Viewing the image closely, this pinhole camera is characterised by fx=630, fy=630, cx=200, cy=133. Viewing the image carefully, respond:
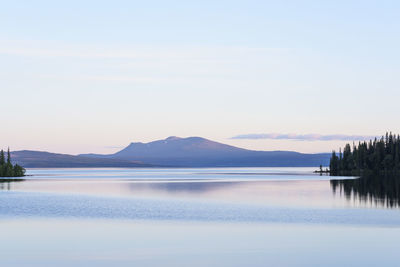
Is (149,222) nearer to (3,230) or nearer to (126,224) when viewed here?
(126,224)

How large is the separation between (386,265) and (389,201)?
4555 centimetres

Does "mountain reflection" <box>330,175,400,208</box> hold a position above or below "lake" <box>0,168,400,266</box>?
above

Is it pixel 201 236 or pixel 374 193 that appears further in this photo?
pixel 374 193

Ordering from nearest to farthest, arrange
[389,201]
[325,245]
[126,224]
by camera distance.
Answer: [325,245]
[126,224]
[389,201]

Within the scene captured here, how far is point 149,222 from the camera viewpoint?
49.2m

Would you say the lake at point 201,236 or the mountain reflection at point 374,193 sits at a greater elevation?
the mountain reflection at point 374,193

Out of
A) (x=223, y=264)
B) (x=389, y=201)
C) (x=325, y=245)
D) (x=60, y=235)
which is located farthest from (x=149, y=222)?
(x=389, y=201)

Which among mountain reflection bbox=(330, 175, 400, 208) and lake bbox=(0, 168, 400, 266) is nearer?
lake bbox=(0, 168, 400, 266)

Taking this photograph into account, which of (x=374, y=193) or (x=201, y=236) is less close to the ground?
(x=374, y=193)

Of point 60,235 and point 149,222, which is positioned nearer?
point 60,235

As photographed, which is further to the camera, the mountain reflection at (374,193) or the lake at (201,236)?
the mountain reflection at (374,193)

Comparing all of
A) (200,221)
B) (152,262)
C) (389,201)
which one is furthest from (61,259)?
(389,201)

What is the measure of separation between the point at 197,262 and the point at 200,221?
20539mm

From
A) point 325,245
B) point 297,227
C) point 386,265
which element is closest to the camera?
point 386,265
